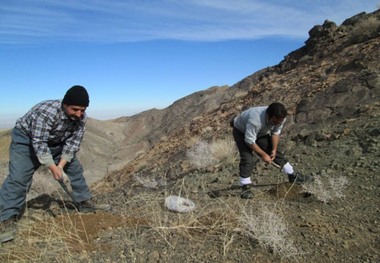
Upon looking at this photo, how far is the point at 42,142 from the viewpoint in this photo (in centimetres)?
393

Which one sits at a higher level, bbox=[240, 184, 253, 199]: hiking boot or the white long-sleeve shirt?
the white long-sleeve shirt

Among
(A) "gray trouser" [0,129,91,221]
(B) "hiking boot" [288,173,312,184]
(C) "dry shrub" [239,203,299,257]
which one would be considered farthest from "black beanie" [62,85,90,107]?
(B) "hiking boot" [288,173,312,184]

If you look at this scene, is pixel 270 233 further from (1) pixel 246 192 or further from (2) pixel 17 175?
(2) pixel 17 175

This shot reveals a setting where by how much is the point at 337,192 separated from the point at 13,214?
3.46 m

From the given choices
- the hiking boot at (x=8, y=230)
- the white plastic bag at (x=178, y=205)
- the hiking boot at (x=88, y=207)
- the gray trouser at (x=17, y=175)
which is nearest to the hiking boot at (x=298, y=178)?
the white plastic bag at (x=178, y=205)

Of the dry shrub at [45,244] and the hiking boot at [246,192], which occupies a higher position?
the dry shrub at [45,244]

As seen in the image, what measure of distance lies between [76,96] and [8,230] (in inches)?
57.0

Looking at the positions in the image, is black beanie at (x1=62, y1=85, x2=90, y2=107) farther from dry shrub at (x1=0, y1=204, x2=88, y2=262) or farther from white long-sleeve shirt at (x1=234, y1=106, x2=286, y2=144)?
white long-sleeve shirt at (x1=234, y1=106, x2=286, y2=144)

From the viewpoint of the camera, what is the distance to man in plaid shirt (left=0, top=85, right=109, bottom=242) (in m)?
3.89

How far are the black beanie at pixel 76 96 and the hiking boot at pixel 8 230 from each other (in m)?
1.32

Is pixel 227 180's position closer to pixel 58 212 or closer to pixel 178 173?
pixel 58 212

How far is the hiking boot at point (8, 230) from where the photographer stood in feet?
11.8

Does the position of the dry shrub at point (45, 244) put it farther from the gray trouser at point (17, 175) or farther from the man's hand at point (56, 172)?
the man's hand at point (56, 172)

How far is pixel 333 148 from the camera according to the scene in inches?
247
